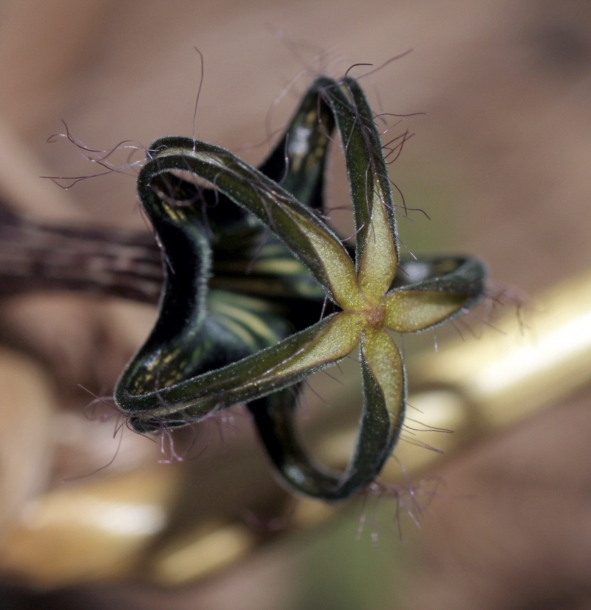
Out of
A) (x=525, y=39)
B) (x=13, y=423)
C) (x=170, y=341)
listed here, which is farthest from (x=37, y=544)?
(x=525, y=39)

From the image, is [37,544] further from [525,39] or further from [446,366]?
[525,39]

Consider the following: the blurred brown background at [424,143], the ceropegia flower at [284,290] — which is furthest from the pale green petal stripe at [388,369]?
the blurred brown background at [424,143]

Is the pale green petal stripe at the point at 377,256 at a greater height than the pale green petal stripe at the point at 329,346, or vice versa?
the pale green petal stripe at the point at 377,256

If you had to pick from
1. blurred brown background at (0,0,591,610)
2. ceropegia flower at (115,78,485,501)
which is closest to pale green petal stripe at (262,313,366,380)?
ceropegia flower at (115,78,485,501)

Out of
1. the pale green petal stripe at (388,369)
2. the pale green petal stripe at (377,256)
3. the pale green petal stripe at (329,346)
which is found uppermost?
the pale green petal stripe at (377,256)

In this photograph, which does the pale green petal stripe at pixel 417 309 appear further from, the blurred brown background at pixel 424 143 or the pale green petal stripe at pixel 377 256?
the blurred brown background at pixel 424 143

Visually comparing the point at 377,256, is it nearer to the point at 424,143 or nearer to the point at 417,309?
the point at 417,309

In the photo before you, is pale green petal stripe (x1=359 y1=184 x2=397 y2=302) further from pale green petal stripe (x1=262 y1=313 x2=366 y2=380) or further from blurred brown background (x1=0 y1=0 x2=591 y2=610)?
blurred brown background (x1=0 y1=0 x2=591 y2=610)

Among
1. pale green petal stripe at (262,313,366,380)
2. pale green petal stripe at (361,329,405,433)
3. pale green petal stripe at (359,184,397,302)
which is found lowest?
pale green petal stripe at (361,329,405,433)
